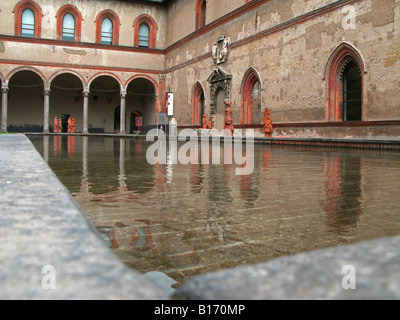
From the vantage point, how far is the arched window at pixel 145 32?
93.7 ft

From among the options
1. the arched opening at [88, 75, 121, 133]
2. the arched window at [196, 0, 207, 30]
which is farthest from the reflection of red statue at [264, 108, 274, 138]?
the arched opening at [88, 75, 121, 133]

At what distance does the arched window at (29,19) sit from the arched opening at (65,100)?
4434mm

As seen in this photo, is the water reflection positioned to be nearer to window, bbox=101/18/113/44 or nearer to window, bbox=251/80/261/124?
window, bbox=251/80/261/124

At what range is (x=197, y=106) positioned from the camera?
80.4 ft

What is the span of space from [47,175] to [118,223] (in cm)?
66

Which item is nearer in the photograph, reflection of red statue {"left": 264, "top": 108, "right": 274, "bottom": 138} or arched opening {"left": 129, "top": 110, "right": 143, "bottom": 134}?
reflection of red statue {"left": 264, "top": 108, "right": 274, "bottom": 138}

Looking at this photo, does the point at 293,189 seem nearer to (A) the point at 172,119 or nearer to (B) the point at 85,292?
(B) the point at 85,292

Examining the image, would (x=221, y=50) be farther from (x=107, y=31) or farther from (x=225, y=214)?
(x=225, y=214)

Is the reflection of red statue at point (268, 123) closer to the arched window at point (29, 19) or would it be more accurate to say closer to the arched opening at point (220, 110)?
the arched opening at point (220, 110)

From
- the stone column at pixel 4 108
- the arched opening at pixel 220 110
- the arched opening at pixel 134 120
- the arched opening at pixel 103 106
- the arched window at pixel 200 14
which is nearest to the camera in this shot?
the arched opening at pixel 220 110

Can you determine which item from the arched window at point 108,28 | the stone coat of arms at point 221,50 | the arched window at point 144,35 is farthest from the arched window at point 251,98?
the arched window at point 108,28

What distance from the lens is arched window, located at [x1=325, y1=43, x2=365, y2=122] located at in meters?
13.7

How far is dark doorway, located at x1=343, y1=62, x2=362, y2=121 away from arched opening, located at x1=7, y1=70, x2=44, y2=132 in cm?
2269
